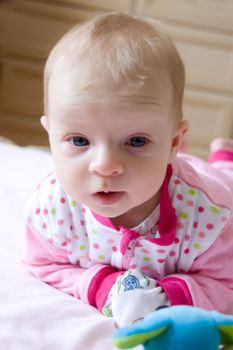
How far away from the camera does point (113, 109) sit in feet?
2.22

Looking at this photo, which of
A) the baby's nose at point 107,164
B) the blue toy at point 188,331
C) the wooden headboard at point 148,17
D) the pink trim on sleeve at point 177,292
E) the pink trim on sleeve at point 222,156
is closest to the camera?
the blue toy at point 188,331

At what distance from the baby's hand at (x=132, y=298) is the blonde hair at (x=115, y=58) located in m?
0.25

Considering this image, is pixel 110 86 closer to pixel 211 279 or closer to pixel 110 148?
pixel 110 148

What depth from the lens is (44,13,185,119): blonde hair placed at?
2.25 feet

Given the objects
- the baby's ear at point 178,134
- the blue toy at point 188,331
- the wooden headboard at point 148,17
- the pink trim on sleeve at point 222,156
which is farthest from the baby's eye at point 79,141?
the wooden headboard at point 148,17

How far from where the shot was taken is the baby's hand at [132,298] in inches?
29.8

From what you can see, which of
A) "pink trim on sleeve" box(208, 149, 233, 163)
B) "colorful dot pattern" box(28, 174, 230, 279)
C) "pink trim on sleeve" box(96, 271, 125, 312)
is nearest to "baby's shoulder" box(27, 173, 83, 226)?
"colorful dot pattern" box(28, 174, 230, 279)

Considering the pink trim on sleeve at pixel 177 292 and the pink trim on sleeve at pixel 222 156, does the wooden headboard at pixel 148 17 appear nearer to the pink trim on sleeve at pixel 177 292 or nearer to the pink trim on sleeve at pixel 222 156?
the pink trim on sleeve at pixel 222 156

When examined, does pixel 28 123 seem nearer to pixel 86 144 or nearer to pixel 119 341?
pixel 86 144

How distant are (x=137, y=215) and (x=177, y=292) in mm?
133

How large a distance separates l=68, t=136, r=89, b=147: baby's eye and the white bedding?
24 cm

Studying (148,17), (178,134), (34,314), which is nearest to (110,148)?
(178,134)

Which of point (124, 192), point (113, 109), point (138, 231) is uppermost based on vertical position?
point (113, 109)

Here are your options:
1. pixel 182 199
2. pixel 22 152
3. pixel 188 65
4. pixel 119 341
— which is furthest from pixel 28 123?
pixel 119 341
